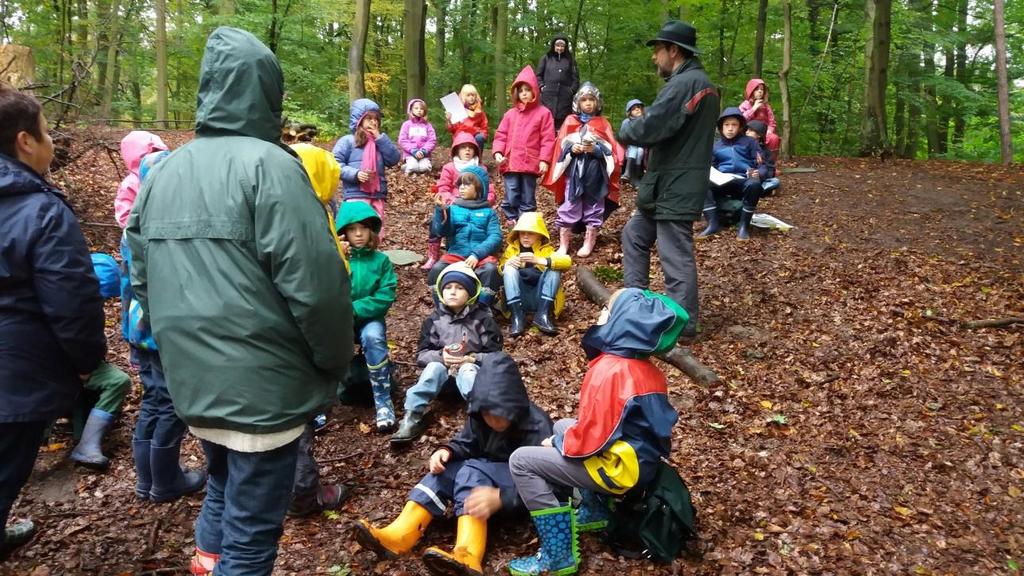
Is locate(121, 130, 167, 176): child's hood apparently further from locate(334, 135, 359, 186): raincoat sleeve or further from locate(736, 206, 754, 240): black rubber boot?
locate(736, 206, 754, 240): black rubber boot

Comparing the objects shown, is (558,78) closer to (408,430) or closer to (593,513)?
(408,430)

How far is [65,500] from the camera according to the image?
400cm

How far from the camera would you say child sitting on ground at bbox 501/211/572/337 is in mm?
5957

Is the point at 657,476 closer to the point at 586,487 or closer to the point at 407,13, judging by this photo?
the point at 586,487

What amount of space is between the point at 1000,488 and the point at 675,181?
115 inches

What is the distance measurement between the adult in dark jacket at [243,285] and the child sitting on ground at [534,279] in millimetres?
3695

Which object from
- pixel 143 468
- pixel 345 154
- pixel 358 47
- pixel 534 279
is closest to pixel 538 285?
pixel 534 279

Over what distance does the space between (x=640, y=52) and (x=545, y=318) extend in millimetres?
14982

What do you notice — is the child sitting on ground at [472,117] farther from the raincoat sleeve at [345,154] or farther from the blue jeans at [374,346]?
the blue jeans at [374,346]

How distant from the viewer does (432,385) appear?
4441 mm

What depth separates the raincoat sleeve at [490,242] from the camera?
19.6ft

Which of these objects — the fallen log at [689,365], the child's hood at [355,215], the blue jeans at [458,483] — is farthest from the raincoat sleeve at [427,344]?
the fallen log at [689,365]

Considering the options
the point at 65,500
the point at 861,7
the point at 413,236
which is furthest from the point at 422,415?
the point at 861,7

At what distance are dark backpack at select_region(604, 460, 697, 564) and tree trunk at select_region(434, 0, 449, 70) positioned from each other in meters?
19.5
